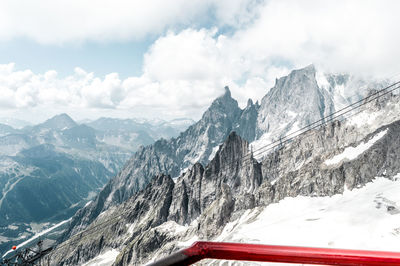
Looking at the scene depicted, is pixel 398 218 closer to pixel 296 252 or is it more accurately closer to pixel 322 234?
pixel 322 234

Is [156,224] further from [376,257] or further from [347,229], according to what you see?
[376,257]

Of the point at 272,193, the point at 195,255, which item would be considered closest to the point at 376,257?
the point at 195,255

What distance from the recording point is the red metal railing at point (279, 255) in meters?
2.47

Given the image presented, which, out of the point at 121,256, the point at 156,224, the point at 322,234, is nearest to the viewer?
the point at 322,234

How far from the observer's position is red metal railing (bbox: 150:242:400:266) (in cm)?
247

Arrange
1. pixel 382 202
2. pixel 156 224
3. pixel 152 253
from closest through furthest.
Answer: pixel 382 202 < pixel 152 253 < pixel 156 224

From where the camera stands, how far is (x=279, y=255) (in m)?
2.68

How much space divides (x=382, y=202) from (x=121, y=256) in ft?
524

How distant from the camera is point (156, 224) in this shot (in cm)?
19125

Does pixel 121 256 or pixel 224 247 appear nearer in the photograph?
pixel 224 247

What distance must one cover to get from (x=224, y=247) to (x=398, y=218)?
47989mm

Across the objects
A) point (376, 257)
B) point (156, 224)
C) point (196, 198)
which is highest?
point (376, 257)

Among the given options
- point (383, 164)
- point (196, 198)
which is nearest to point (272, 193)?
point (383, 164)

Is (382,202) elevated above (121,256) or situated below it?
above
